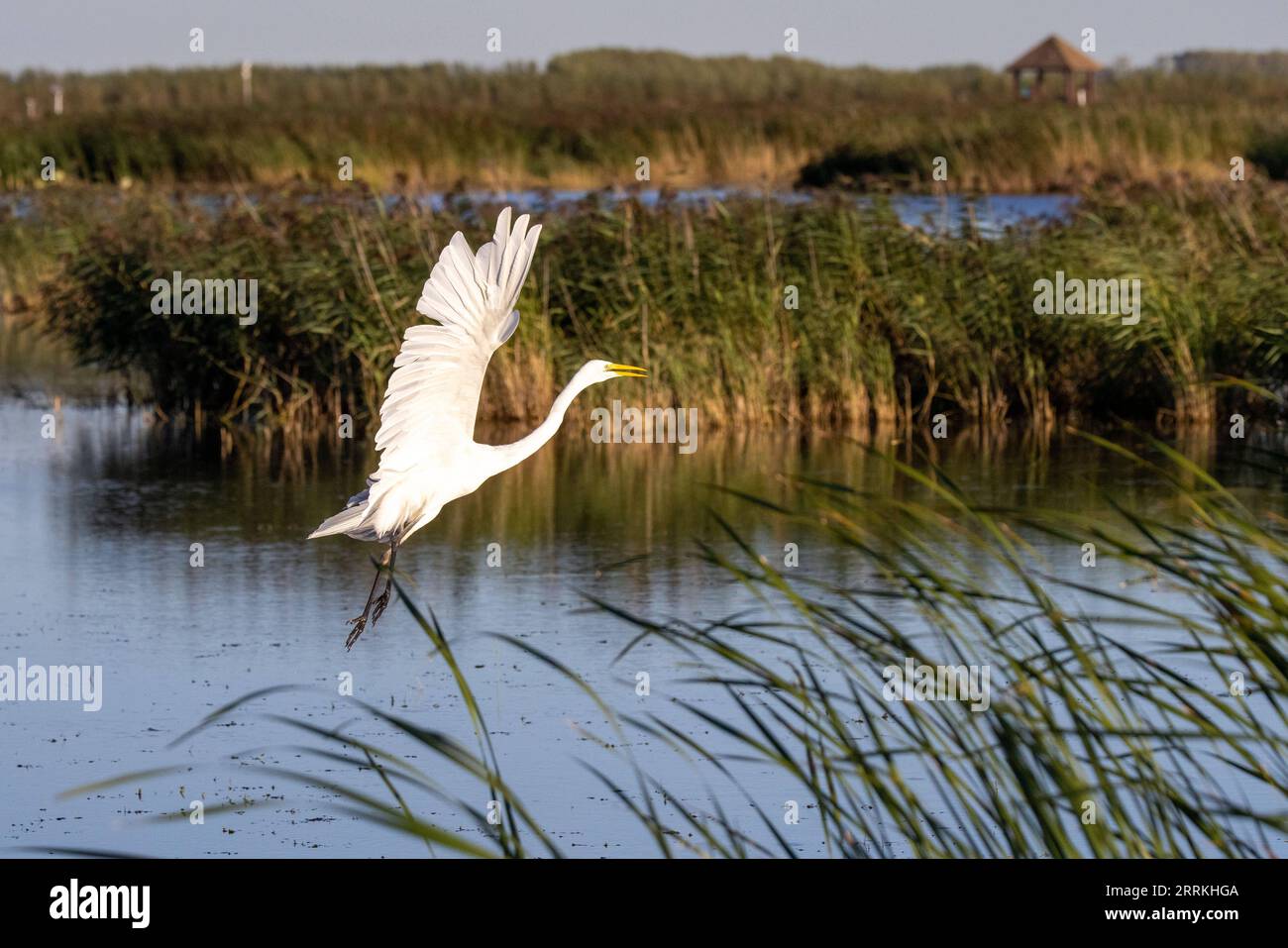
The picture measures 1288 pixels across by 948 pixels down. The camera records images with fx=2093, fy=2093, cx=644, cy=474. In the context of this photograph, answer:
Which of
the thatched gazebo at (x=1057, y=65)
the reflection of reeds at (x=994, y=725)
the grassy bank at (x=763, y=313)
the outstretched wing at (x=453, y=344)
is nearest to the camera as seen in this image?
the reflection of reeds at (x=994, y=725)

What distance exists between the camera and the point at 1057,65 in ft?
185

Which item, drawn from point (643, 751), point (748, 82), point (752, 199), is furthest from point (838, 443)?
point (748, 82)

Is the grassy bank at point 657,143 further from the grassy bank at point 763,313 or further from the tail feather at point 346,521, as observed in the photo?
the tail feather at point 346,521

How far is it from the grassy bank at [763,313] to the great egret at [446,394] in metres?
6.45

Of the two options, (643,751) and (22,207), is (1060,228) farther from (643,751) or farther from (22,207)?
(22,207)

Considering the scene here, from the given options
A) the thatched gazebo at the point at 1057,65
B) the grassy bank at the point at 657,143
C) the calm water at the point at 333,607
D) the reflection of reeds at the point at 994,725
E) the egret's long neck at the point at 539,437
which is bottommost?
the calm water at the point at 333,607

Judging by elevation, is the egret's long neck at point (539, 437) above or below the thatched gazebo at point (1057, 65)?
below

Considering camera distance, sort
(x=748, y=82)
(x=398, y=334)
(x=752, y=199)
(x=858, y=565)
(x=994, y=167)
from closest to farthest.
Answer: (x=858, y=565), (x=398, y=334), (x=752, y=199), (x=994, y=167), (x=748, y=82)

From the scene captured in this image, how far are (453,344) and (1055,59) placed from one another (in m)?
53.8

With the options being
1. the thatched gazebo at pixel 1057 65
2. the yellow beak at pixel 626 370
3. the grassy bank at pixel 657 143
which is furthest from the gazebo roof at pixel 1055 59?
the yellow beak at pixel 626 370

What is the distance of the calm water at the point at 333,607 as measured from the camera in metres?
5.86

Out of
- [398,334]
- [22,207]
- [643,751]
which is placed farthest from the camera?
[22,207]

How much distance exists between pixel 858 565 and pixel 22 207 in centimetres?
1743

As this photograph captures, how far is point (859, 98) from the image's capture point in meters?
51.5
